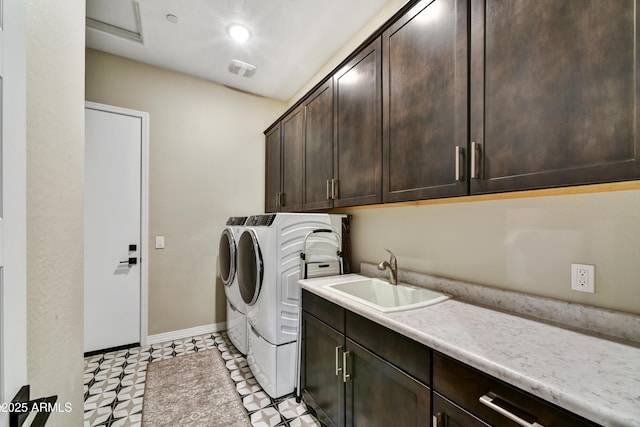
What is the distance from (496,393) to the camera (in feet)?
2.49

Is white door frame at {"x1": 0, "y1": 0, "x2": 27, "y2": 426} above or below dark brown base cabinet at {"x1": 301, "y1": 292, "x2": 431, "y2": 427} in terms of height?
above

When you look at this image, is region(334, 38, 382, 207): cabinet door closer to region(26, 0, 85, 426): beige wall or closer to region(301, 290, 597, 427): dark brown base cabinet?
region(301, 290, 597, 427): dark brown base cabinet

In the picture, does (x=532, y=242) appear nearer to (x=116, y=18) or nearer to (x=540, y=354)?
(x=540, y=354)

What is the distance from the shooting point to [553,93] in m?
0.88

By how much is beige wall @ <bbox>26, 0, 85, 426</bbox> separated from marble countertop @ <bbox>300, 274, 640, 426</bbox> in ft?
3.61

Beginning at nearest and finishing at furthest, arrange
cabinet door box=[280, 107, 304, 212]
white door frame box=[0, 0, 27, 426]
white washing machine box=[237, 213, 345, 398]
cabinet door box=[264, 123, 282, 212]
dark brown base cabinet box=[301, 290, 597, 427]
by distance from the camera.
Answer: white door frame box=[0, 0, 27, 426] < dark brown base cabinet box=[301, 290, 597, 427] < white washing machine box=[237, 213, 345, 398] < cabinet door box=[280, 107, 304, 212] < cabinet door box=[264, 123, 282, 212]

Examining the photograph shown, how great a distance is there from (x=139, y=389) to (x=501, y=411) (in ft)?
7.66

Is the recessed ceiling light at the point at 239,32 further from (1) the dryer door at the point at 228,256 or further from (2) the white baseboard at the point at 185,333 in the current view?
(2) the white baseboard at the point at 185,333

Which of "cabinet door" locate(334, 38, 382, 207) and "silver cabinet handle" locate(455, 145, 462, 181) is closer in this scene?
"silver cabinet handle" locate(455, 145, 462, 181)

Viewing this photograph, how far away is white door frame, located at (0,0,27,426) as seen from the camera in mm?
462

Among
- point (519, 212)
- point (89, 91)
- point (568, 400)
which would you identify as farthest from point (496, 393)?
point (89, 91)

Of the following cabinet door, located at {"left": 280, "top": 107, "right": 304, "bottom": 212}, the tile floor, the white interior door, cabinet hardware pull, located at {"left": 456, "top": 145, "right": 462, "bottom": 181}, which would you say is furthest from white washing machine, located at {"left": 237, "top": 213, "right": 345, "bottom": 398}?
the white interior door

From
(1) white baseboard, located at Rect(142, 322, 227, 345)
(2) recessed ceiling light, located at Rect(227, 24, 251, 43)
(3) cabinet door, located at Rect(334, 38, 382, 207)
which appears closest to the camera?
(3) cabinet door, located at Rect(334, 38, 382, 207)

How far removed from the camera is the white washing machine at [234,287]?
90.7 inches
